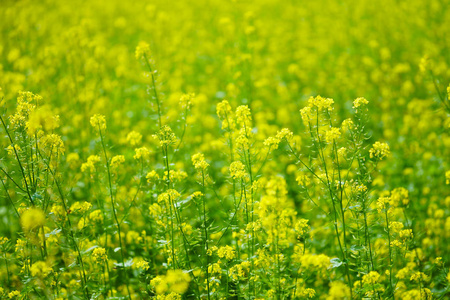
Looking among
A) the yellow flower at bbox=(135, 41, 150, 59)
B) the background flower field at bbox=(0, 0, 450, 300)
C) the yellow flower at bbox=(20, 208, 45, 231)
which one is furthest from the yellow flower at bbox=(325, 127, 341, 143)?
Answer: the yellow flower at bbox=(20, 208, 45, 231)

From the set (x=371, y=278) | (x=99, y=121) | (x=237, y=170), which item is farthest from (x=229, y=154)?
(x=371, y=278)

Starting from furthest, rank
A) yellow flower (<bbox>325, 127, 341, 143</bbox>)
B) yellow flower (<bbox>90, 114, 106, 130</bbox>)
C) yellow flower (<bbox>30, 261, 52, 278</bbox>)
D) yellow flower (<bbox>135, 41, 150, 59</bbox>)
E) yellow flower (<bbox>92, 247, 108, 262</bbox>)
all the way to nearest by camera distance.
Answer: yellow flower (<bbox>135, 41, 150, 59</bbox>) < yellow flower (<bbox>90, 114, 106, 130</bbox>) < yellow flower (<bbox>92, 247, 108, 262</bbox>) < yellow flower (<bbox>325, 127, 341, 143</bbox>) < yellow flower (<bbox>30, 261, 52, 278</bbox>)

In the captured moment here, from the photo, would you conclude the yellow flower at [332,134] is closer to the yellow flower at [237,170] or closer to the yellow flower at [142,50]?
Answer: the yellow flower at [237,170]

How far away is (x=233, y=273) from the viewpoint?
297 cm

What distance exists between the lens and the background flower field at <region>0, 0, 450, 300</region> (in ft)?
9.96

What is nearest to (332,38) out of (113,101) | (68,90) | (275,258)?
(113,101)

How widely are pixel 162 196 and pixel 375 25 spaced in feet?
26.4

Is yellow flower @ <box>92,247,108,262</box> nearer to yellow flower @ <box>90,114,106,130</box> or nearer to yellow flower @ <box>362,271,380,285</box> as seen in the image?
yellow flower @ <box>90,114,106,130</box>

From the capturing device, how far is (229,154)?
3596mm

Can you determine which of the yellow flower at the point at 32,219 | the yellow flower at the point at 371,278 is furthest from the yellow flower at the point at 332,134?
the yellow flower at the point at 32,219

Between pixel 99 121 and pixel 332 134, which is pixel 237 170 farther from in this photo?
pixel 99 121

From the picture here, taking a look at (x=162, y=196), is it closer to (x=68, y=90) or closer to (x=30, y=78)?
(x=68, y=90)

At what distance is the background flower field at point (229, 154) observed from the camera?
9.96 feet

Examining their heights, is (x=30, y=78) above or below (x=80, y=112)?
above
